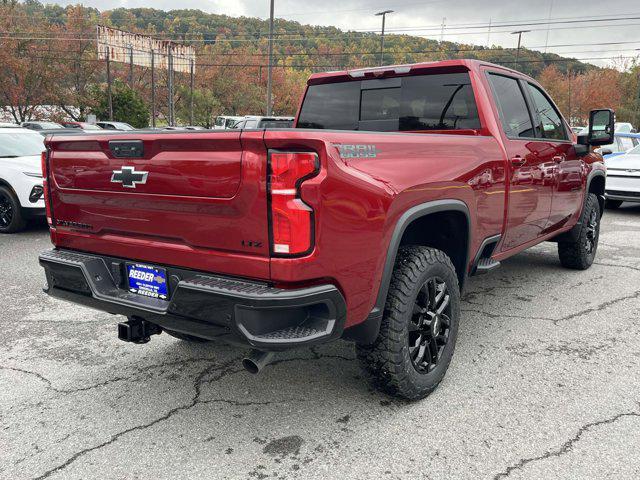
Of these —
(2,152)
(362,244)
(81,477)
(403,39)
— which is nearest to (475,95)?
(362,244)

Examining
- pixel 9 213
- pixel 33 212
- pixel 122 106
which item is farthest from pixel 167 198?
pixel 122 106

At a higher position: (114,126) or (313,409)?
(114,126)

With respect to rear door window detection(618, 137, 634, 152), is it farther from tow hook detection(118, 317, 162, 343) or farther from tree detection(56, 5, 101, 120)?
tree detection(56, 5, 101, 120)

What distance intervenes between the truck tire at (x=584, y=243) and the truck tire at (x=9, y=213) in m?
7.52

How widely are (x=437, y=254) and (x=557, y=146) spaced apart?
231 cm

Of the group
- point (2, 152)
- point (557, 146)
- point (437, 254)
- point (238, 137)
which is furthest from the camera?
point (2, 152)

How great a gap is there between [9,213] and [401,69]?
22.6ft

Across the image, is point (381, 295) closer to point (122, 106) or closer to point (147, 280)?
point (147, 280)

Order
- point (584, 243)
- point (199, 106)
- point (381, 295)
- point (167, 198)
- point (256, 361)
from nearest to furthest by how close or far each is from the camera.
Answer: point (256, 361) → point (167, 198) → point (381, 295) → point (584, 243) → point (199, 106)

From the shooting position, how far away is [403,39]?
5191 cm

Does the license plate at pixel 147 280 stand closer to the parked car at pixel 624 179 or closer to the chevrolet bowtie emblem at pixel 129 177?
the chevrolet bowtie emblem at pixel 129 177

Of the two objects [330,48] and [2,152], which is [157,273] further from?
[330,48]

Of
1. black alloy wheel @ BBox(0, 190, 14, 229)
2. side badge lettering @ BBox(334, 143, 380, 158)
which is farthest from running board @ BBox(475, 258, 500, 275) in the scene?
black alloy wheel @ BBox(0, 190, 14, 229)

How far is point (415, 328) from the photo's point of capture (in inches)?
119
